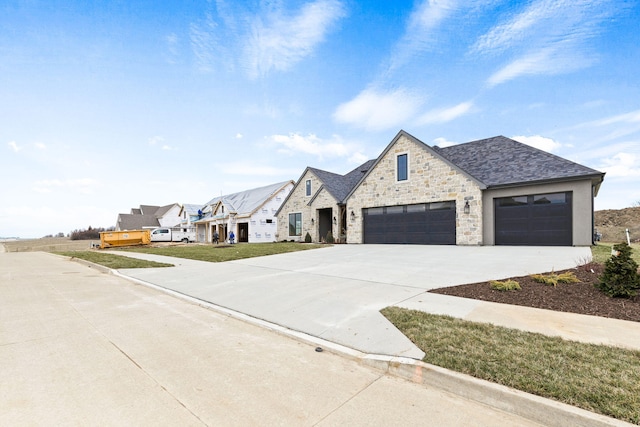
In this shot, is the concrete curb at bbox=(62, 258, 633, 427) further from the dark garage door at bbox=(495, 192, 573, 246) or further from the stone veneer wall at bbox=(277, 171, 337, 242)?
the stone veneer wall at bbox=(277, 171, 337, 242)

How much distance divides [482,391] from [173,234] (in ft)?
146

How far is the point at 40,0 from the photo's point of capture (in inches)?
384

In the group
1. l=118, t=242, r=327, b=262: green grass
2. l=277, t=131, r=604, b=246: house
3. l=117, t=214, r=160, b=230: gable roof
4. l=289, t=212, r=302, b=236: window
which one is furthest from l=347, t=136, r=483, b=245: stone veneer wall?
l=117, t=214, r=160, b=230: gable roof

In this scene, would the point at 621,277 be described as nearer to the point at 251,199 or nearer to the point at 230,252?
the point at 230,252

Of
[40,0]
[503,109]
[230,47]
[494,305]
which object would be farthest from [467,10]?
[40,0]

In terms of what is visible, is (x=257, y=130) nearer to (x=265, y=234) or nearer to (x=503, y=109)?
(x=503, y=109)

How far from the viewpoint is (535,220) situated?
607 inches

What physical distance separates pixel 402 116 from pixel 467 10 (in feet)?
25.8

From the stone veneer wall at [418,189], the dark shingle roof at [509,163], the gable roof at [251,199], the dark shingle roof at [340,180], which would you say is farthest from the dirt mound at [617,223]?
the gable roof at [251,199]

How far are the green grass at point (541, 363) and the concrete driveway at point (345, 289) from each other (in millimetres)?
427

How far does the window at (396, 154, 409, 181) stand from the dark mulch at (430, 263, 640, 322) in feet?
42.6

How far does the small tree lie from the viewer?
527cm

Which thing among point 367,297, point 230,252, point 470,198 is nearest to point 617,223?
point 470,198

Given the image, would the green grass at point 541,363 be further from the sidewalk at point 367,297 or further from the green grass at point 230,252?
the green grass at point 230,252
